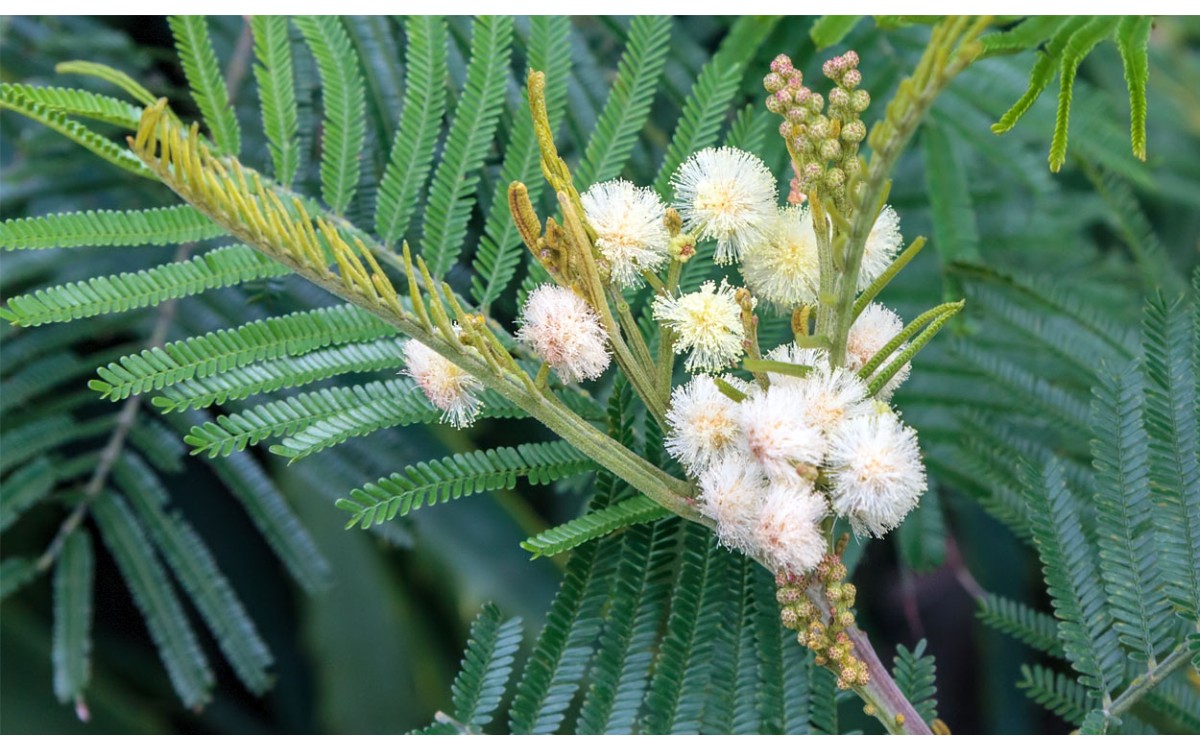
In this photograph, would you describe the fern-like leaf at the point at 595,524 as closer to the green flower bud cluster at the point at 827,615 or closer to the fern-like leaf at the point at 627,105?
the green flower bud cluster at the point at 827,615

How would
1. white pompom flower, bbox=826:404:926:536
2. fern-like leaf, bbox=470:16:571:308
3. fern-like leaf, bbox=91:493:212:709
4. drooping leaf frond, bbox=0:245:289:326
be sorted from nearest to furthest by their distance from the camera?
white pompom flower, bbox=826:404:926:536 → drooping leaf frond, bbox=0:245:289:326 → fern-like leaf, bbox=470:16:571:308 → fern-like leaf, bbox=91:493:212:709

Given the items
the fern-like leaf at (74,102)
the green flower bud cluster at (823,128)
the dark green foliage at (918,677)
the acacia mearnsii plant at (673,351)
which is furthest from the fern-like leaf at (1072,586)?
the fern-like leaf at (74,102)

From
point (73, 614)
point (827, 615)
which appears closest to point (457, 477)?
point (827, 615)

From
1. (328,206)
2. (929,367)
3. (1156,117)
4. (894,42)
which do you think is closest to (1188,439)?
(929,367)

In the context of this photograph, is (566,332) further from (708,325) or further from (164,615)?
(164,615)

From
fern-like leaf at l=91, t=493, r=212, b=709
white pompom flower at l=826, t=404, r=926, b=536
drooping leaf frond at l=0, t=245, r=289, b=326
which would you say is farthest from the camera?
fern-like leaf at l=91, t=493, r=212, b=709

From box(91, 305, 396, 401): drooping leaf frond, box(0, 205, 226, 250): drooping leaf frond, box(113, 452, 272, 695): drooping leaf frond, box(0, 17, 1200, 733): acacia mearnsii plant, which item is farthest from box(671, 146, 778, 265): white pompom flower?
box(113, 452, 272, 695): drooping leaf frond

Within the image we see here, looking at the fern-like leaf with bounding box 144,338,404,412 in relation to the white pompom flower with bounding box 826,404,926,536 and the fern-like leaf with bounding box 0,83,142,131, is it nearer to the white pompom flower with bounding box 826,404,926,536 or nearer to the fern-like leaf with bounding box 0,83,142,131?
the fern-like leaf with bounding box 0,83,142,131
